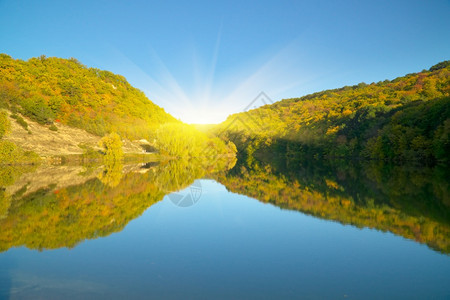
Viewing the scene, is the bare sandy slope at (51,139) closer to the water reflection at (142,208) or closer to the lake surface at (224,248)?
the water reflection at (142,208)

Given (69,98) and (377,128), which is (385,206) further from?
(69,98)

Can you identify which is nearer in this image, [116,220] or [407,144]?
[116,220]

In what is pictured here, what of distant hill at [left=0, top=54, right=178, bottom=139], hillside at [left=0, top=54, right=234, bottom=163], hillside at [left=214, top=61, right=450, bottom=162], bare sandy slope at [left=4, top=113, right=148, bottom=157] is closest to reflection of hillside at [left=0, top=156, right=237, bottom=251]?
hillside at [left=0, top=54, right=234, bottom=163]

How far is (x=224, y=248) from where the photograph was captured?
25.6ft

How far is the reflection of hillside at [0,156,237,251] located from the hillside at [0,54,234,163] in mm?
26434

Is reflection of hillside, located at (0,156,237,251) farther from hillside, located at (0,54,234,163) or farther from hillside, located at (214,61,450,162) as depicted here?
hillside, located at (214,61,450,162)

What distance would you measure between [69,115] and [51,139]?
59.9ft

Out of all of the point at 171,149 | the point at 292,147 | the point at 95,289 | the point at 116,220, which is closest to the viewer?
the point at 95,289

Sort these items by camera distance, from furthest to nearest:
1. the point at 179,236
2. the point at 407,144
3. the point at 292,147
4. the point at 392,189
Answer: the point at 292,147, the point at 407,144, the point at 392,189, the point at 179,236

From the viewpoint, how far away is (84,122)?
2813 inches

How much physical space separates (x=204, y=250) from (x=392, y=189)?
14.9 meters

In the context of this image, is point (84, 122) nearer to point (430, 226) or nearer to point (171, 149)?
point (171, 149)

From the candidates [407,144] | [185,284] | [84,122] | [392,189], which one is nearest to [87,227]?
[185,284]

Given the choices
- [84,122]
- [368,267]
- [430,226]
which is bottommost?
[430,226]
